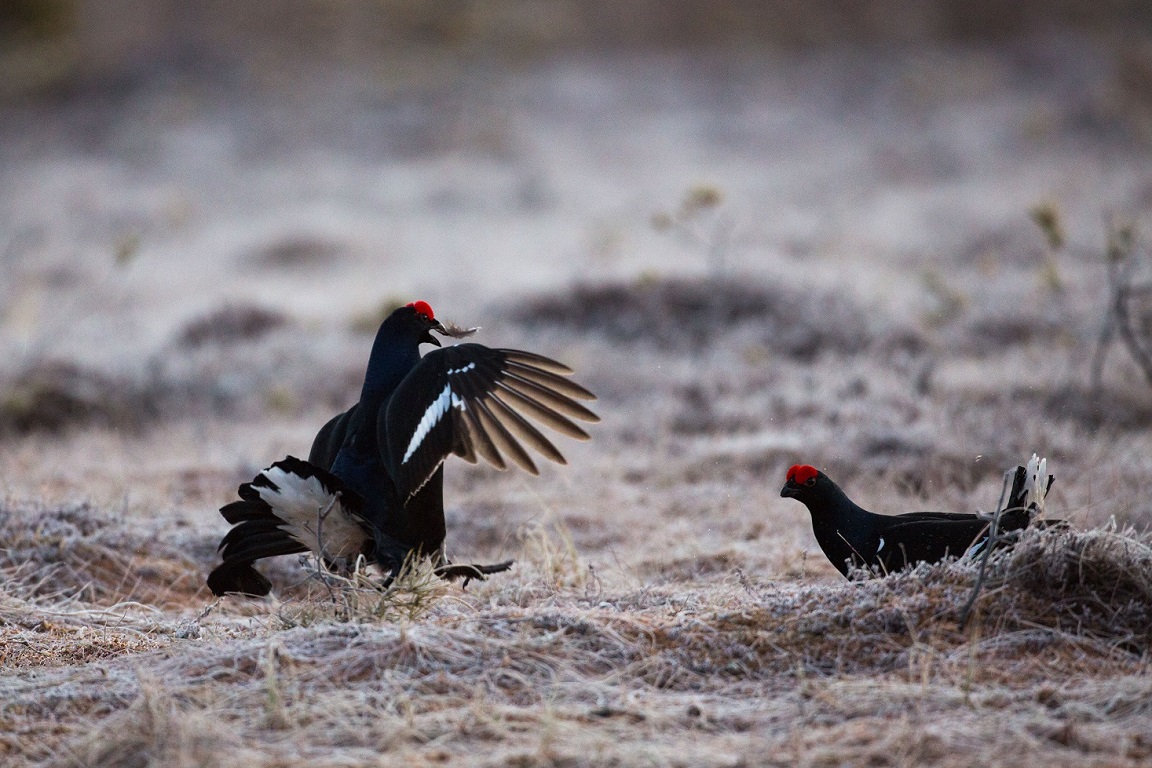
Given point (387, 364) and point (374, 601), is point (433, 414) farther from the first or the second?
point (374, 601)

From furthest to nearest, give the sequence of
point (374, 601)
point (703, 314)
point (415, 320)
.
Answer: point (703, 314) < point (415, 320) < point (374, 601)

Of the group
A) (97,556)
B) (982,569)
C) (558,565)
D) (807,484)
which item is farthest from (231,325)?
(982,569)

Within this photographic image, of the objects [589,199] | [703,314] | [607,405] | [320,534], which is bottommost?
[320,534]

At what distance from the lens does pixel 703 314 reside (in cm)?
991

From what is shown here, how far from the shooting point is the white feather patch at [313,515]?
3.97 metres

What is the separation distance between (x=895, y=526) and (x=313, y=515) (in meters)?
2.09

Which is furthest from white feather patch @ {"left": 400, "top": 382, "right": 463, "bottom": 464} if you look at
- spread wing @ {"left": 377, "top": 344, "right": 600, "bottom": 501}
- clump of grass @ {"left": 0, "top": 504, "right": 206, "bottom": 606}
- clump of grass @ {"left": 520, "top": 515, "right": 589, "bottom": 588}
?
clump of grass @ {"left": 0, "top": 504, "right": 206, "bottom": 606}

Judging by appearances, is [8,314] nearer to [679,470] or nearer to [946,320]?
[679,470]

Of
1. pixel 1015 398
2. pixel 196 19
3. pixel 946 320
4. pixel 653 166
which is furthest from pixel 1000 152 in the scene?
pixel 196 19

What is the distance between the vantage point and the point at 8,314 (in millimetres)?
11102

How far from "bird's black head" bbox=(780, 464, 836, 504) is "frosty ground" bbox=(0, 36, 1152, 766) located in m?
0.34

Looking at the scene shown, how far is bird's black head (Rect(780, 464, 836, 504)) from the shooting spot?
14.3 ft

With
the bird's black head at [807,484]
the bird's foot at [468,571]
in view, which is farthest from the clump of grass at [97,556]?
the bird's black head at [807,484]

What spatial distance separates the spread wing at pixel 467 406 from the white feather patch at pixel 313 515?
0.30 metres
